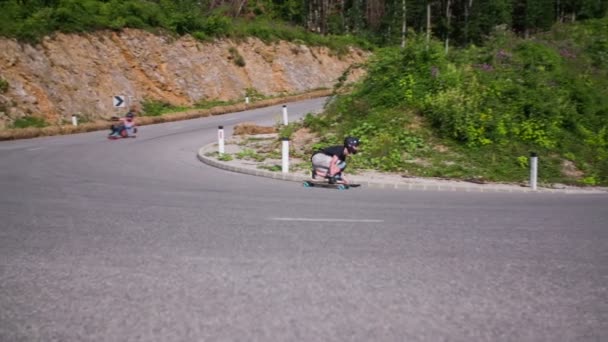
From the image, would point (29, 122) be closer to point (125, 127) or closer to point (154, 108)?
point (125, 127)

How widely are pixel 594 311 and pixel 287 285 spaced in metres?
2.69

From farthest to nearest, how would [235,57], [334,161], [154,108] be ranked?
[235,57]
[154,108]
[334,161]

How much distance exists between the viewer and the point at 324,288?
477 centimetres

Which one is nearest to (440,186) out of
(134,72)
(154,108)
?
(154,108)

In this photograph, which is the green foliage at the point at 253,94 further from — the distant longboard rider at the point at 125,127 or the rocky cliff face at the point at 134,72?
the distant longboard rider at the point at 125,127

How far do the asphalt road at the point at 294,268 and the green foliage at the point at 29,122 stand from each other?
17785mm

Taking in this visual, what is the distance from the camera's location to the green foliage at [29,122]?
2608cm

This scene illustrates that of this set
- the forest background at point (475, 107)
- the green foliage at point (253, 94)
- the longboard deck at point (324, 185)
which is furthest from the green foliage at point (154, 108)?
the longboard deck at point (324, 185)

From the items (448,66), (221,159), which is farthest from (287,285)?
(448,66)

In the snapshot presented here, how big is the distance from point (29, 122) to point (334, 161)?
21.0m

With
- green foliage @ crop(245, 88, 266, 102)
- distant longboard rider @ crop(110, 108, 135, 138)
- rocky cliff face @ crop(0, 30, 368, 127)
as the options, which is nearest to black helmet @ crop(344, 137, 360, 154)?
distant longboard rider @ crop(110, 108, 135, 138)

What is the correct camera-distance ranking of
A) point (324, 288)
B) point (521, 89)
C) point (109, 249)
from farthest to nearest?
point (521, 89), point (109, 249), point (324, 288)

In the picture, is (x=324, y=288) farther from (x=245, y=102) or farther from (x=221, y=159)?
(x=245, y=102)

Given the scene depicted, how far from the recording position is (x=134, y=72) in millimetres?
36344
